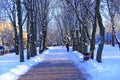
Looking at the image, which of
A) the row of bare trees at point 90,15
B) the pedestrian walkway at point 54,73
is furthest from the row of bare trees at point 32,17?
the pedestrian walkway at point 54,73

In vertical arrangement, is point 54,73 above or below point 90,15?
below

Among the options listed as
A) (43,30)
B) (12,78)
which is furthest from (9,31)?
(12,78)

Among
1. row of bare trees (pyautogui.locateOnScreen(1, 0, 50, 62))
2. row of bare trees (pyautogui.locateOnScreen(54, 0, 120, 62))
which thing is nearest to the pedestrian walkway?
row of bare trees (pyautogui.locateOnScreen(54, 0, 120, 62))

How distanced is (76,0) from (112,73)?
2238 cm

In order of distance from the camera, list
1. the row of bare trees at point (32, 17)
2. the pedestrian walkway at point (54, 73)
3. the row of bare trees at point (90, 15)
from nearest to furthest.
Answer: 1. the pedestrian walkway at point (54, 73)
2. the row of bare trees at point (90, 15)
3. the row of bare trees at point (32, 17)

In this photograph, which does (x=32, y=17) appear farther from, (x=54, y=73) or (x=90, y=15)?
(x=54, y=73)

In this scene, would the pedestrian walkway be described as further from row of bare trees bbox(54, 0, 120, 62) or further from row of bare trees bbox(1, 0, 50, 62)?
row of bare trees bbox(1, 0, 50, 62)

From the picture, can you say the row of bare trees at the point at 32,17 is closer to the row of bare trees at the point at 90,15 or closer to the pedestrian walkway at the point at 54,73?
the row of bare trees at the point at 90,15

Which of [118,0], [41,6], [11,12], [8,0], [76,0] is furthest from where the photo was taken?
[41,6]

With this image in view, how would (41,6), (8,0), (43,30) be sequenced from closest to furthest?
(8,0) < (41,6) < (43,30)

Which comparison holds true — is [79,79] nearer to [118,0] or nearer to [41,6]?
[118,0]

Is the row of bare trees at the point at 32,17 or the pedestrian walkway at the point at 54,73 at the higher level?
the row of bare trees at the point at 32,17

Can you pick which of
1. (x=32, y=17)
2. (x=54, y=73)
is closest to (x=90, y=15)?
(x=32, y=17)

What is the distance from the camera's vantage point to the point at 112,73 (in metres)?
18.0
